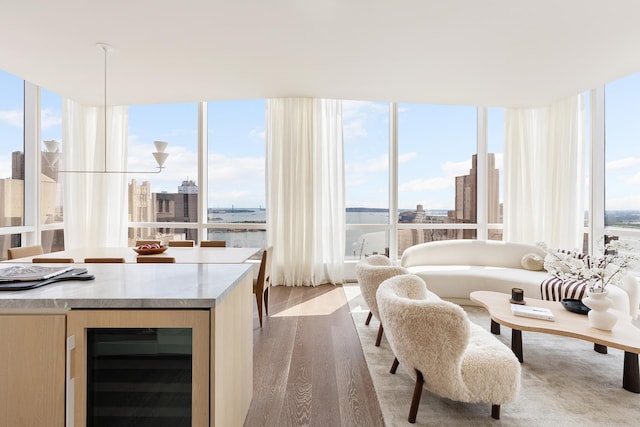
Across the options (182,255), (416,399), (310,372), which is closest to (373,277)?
(310,372)

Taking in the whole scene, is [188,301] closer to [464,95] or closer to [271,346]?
[271,346]

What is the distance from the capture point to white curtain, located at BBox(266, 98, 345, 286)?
16.5 feet

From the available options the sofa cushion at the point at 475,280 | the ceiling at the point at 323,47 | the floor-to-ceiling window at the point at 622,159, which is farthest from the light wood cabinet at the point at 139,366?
the floor-to-ceiling window at the point at 622,159

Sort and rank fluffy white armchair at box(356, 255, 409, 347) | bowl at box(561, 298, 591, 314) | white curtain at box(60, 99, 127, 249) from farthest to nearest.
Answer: white curtain at box(60, 99, 127, 249), fluffy white armchair at box(356, 255, 409, 347), bowl at box(561, 298, 591, 314)

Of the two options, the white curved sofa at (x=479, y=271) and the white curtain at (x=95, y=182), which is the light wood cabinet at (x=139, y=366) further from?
the white curtain at (x=95, y=182)

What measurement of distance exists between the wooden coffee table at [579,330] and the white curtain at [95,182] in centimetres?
526

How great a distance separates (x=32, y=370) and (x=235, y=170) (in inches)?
180

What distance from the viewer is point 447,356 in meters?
1.72

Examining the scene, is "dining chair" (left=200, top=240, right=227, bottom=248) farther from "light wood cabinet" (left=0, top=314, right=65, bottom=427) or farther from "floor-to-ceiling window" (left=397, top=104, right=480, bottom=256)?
"light wood cabinet" (left=0, top=314, right=65, bottom=427)

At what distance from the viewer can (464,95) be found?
15.6 ft

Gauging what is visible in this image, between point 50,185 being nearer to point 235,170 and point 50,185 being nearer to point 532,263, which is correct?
point 235,170

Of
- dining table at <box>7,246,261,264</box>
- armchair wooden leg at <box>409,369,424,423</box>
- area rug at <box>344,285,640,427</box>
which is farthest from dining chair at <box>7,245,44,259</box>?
armchair wooden leg at <box>409,369,424,423</box>

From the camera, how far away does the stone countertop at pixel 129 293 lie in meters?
1.17

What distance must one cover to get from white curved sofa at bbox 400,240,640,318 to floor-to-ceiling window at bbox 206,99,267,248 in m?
2.54
